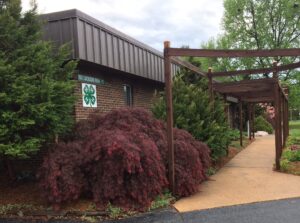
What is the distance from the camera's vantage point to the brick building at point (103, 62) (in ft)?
28.8

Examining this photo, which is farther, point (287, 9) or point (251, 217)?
point (287, 9)

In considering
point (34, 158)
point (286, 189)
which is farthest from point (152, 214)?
point (34, 158)

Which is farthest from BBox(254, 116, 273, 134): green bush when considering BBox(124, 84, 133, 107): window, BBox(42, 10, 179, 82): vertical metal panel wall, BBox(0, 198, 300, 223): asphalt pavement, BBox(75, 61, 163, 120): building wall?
BBox(0, 198, 300, 223): asphalt pavement

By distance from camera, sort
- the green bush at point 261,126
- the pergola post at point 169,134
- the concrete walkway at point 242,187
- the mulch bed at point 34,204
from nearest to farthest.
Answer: the mulch bed at point 34,204, the concrete walkway at point 242,187, the pergola post at point 169,134, the green bush at point 261,126

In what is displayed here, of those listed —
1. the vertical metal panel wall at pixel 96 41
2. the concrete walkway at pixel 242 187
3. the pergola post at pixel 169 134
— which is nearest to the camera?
the concrete walkway at pixel 242 187

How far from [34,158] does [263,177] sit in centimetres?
525

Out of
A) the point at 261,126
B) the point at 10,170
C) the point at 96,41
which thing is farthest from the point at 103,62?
the point at 261,126

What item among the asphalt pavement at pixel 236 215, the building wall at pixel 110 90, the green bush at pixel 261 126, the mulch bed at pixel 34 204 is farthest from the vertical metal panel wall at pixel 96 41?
the green bush at pixel 261 126

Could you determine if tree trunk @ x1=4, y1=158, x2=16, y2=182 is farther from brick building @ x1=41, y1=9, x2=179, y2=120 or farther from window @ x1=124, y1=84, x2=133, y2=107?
window @ x1=124, y1=84, x2=133, y2=107

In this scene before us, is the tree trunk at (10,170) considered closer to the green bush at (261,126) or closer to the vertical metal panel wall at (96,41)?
the vertical metal panel wall at (96,41)

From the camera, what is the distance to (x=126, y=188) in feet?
22.2

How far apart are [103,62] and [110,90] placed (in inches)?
60.4

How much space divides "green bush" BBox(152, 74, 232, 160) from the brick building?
1.36 m

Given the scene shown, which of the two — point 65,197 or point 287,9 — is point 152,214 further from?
point 287,9
